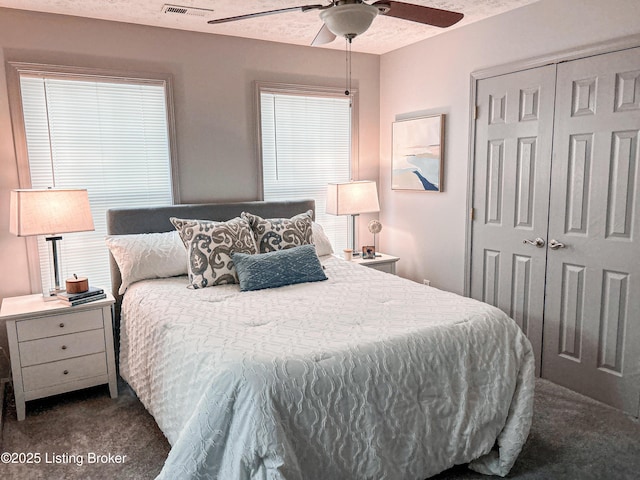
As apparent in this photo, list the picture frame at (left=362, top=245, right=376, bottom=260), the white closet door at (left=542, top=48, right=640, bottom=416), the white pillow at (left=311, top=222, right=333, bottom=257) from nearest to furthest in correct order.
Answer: the white closet door at (left=542, top=48, right=640, bottom=416), the white pillow at (left=311, top=222, right=333, bottom=257), the picture frame at (left=362, top=245, right=376, bottom=260)

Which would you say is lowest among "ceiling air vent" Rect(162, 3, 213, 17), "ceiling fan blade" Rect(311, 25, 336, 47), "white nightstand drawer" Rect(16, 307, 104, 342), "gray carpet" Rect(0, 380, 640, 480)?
"gray carpet" Rect(0, 380, 640, 480)

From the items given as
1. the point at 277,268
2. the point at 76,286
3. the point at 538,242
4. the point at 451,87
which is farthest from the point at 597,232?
the point at 76,286

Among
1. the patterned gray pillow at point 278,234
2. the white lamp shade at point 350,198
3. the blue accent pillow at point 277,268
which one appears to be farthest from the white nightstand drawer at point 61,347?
the white lamp shade at point 350,198

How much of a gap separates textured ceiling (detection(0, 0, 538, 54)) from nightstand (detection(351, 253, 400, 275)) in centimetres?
187

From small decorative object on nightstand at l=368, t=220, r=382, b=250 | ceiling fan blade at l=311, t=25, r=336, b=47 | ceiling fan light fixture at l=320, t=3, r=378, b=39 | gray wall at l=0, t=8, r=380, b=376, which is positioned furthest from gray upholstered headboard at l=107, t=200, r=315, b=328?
ceiling fan light fixture at l=320, t=3, r=378, b=39

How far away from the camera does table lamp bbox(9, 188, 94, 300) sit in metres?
2.84

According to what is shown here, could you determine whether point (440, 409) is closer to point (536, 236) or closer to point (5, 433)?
point (536, 236)

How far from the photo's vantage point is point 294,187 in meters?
4.29

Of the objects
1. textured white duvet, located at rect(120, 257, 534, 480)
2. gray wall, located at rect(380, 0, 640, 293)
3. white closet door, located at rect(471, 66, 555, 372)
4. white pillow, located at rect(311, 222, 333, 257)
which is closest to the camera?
A: textured white duvet, located at rect(120, 257, 534, 480)

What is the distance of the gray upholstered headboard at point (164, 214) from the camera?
341 cm

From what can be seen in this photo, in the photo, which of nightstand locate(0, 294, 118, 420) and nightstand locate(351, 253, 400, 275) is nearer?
nightstand locate(0, 294, 118, 420)

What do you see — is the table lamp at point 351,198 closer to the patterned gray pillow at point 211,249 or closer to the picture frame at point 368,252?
the picture frame at point 368,252

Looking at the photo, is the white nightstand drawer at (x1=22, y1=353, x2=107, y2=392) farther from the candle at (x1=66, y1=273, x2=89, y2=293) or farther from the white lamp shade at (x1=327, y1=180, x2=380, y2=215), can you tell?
the white lamp shade at (x1=327, y1=180, x2=380, y2=215)

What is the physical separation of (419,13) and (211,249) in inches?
71.6
